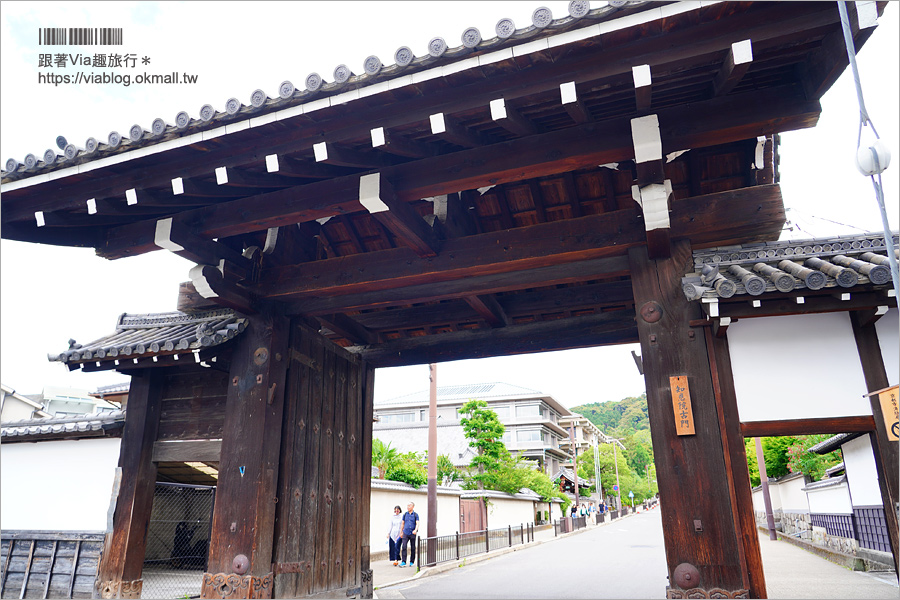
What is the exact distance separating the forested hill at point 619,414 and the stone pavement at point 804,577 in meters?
105

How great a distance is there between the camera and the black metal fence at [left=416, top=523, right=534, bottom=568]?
15.5 meters

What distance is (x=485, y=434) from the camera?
26234mm

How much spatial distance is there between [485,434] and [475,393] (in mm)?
30950

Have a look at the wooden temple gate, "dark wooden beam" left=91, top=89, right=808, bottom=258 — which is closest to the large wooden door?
the wooden temple gate

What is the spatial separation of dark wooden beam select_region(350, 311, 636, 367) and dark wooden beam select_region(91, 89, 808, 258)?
3.53 metres

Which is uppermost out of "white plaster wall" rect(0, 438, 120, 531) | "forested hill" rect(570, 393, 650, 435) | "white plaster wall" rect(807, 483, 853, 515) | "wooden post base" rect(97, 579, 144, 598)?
"forested hill" rect(570, 393, 650, 435)

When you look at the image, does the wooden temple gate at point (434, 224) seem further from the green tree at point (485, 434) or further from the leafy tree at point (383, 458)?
the green tree at point (485, 434)

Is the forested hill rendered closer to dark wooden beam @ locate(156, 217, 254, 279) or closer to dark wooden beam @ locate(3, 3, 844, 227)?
dark wooden beam @ locate(156, 217, 254, 279)

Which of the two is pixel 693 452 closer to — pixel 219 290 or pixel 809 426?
pixel 809 426

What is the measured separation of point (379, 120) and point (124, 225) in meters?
3.51

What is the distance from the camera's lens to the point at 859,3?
335 centimetres

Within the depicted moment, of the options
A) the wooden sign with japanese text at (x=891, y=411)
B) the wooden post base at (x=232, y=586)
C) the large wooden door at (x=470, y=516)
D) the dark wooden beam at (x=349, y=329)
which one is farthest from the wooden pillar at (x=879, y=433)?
the large wooden door at (x=470, y=516)

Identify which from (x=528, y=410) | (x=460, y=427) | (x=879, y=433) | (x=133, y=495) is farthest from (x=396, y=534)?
(x=528, y=410)

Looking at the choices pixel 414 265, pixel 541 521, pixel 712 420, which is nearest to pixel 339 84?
pixel 414 265
